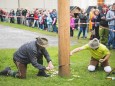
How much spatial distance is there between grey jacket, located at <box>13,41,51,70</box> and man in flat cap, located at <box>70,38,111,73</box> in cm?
128

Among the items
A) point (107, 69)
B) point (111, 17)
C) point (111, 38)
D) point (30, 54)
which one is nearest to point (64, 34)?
point (30, 54)

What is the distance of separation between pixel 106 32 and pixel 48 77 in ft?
22.3

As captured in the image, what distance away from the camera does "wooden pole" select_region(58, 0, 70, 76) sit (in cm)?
929

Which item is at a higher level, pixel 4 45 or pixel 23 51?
pixel 23 51

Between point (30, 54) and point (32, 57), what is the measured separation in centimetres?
10

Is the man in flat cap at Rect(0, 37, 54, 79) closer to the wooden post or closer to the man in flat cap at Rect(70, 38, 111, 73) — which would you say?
the man in flat cap at Rect(70, 38, 111, 73)

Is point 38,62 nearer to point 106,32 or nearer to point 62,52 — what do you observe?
point 62,52

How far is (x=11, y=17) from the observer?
1294 inches

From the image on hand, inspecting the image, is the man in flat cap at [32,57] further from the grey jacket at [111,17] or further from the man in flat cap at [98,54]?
the grey jacket at [111,17]

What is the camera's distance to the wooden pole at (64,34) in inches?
366

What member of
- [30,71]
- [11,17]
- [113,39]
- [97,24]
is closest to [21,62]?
[30,71]

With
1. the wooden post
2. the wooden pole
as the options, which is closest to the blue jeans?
the wooden pole

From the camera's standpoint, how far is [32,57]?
8883 mm

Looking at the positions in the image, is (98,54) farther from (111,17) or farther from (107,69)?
(111,17)
